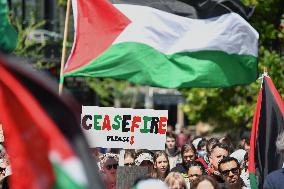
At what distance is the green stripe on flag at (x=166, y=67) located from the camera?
10.8 m

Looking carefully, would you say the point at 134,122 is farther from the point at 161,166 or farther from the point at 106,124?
the point at 161,166

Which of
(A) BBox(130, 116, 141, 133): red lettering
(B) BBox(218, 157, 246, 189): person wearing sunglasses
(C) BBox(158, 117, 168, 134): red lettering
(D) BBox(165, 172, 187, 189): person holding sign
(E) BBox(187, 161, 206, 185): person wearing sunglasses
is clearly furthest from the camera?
(C) BBox(158, 117, 168, 134): red lettering

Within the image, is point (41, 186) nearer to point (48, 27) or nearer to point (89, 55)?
point (89, 55)

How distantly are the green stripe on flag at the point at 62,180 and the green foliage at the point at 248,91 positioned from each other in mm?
14989

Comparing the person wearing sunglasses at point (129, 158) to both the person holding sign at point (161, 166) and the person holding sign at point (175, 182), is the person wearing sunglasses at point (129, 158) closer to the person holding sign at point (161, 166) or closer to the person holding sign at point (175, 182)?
the person holding sign at point (161, 166)

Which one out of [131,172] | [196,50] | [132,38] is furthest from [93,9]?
[131,172]

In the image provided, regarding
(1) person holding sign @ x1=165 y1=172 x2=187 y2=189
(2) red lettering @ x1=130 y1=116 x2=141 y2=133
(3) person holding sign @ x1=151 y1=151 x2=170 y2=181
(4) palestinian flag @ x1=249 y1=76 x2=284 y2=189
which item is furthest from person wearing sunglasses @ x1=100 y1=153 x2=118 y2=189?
(1) person holding sign @ x1=165 y1=172 x2=187 y2=189

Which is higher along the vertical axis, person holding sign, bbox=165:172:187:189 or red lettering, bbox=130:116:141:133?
red lettering, bbox=130:116:141:133

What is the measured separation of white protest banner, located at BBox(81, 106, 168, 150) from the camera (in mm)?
10617

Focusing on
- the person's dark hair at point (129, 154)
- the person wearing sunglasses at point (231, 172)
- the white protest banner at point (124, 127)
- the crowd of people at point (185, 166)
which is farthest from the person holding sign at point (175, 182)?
the person's dark hair at point (129, 154)

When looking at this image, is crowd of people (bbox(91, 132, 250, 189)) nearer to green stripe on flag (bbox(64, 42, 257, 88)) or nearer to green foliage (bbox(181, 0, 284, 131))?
green stripe on flag (bbox(64, 42, 257, 88))

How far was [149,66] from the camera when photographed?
35.9 ft

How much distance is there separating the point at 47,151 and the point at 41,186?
14 cm

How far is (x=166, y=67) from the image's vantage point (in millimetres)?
11102
